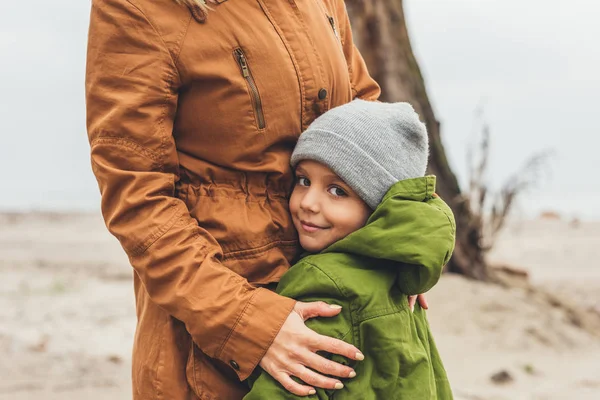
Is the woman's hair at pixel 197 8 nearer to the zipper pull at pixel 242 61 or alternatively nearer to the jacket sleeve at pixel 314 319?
the zipper pull at pixel 242 61

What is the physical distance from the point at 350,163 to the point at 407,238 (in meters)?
0.23

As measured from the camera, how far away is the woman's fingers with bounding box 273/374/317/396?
5.10ft

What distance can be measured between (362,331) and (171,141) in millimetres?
A: 597

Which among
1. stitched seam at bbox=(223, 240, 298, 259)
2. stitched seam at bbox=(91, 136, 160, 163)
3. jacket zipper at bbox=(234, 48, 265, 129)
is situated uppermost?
jacket zipper at bbox=(234, 48, 265, 129)

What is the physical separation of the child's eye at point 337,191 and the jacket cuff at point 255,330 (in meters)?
0.30

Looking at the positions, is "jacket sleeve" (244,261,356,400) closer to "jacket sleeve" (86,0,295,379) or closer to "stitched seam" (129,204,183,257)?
"jacket sleeve" (86,0,295,379)

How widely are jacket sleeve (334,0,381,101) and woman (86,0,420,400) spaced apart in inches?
16.3

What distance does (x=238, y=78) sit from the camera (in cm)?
166

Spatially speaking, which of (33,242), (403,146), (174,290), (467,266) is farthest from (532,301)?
(33,242)

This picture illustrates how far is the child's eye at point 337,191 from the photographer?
5.76 feet

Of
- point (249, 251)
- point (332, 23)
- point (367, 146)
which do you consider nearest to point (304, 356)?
point (249, 251)

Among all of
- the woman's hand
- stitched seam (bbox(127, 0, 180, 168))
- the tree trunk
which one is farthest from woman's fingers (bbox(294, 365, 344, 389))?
the tree trunk

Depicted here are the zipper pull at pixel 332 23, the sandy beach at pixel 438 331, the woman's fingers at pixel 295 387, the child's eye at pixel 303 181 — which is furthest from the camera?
the sandy beach at pixel 438 331

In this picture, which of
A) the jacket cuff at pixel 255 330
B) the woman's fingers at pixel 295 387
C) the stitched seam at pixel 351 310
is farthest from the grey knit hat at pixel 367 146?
the woman's fingers at pixel 295 387
